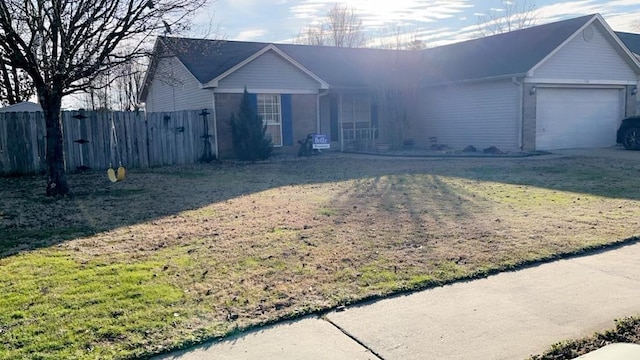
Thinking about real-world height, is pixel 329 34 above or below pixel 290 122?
above

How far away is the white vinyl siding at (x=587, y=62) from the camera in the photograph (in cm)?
1880

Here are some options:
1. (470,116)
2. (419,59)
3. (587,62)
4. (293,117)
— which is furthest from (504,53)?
(293,117)

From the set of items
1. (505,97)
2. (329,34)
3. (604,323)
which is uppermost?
(329,34)

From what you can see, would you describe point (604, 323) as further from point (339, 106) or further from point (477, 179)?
point (339, 106)

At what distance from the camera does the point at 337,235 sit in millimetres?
6496

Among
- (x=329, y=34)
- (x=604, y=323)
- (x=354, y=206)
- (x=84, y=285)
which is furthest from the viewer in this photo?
(x=329, y=34)

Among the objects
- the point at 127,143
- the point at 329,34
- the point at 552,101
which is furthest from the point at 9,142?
the point at 329,34

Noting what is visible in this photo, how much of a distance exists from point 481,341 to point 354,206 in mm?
5132

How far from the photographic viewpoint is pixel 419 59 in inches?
979

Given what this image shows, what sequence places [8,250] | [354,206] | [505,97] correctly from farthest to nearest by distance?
[505,97], [354,206], [8,250]

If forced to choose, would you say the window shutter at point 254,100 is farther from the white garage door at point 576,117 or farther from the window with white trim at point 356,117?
the white garage door at point 576,117

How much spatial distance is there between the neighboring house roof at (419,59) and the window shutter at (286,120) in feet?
4.63

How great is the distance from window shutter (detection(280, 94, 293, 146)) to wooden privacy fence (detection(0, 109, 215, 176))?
306cm

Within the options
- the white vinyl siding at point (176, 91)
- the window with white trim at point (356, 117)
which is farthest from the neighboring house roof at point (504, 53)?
the white vinyl siding at point (176, 91)
